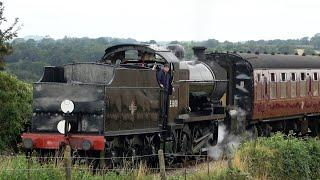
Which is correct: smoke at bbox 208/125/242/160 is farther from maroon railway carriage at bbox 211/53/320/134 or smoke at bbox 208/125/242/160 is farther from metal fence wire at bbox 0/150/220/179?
maroon railway carriage at bbox 211/53/320/134

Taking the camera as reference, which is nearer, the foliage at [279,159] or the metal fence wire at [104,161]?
the metal fence wire at [104,161]

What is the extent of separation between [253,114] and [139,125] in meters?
8.23

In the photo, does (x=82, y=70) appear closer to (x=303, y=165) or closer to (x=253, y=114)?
(x=303, y=165)

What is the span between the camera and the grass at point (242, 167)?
39.4ft

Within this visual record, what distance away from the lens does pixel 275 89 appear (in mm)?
25500

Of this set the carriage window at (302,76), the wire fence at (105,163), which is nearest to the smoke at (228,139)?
the wire fence at (105,163)

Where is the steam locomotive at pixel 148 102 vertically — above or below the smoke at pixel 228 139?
above

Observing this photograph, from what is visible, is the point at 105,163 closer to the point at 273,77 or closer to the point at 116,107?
the point at 116,107

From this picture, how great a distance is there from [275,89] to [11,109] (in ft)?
38.2

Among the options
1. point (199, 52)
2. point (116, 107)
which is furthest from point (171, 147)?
point (199, 52)

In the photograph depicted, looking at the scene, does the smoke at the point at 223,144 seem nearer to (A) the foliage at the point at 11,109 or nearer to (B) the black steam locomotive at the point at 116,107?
(B) the black steam locomotive at the point at 116,107

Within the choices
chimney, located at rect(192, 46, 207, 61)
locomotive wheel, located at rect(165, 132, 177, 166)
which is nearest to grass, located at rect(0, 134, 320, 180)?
locomotive wheel, located at rect(165, 132, 177, 166)

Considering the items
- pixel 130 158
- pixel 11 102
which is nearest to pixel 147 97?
pixel 130 158

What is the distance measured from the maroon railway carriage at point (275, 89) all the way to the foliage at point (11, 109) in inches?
307
